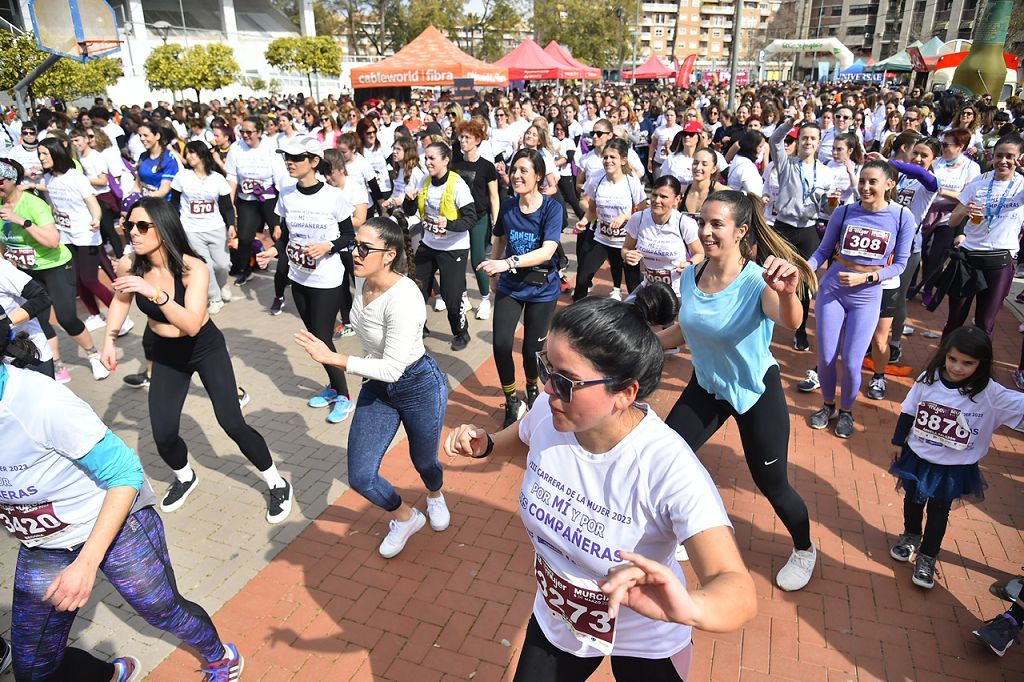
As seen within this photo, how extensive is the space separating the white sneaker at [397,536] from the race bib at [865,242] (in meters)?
3.75

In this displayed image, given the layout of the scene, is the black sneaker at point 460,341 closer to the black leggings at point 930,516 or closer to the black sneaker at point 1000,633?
the black leggings at point 930,516

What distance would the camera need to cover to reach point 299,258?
17.8ft

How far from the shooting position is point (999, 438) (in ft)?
17.4

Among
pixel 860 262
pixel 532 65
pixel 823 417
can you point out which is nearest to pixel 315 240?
pixel 860 262

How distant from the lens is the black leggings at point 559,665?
213 centimetres

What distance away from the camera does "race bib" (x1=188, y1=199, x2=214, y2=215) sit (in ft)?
25.2

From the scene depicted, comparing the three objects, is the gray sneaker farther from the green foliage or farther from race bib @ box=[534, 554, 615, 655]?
the green foliage

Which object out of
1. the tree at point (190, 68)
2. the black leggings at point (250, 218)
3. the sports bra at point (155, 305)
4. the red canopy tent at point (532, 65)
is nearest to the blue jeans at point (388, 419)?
the sports bra at point (155, 305)

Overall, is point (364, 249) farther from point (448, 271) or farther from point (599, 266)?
point (599, 266)

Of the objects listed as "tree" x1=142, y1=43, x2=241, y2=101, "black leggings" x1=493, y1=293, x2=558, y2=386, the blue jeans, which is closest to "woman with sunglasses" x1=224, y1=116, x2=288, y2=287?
"black leggings" x1=493, y1=293, x2=558, y2=386

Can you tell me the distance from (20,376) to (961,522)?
519 cm

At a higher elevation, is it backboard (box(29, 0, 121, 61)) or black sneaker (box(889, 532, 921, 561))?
backboard (box(29, 0, 121, 61))

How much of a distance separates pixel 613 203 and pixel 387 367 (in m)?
4.14

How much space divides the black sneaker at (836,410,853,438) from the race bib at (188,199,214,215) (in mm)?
7091
